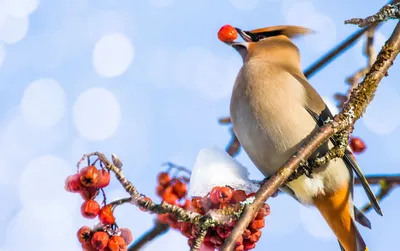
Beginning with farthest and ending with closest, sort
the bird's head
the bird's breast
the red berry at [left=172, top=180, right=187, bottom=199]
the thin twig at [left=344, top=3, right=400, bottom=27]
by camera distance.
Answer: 1. the bird's head
2. the bird's breast
3. the red berry at [left=172, top=180, right=187, bottom=199]
4. the thin twig at [left=344, top=3, right=400, bottom=27]

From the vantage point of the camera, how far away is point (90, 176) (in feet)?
5.96

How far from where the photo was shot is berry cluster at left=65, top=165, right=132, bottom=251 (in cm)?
183

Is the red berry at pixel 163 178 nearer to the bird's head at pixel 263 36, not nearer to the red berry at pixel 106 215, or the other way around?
the red berry at pixel 106 215

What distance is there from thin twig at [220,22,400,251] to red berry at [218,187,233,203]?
0.44 feet

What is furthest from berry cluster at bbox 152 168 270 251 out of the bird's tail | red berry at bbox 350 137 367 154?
red berry at bbox 350 137 367 154

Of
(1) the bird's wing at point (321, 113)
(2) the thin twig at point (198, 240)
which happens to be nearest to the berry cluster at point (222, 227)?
(2) the thin twig at point (198, 240)

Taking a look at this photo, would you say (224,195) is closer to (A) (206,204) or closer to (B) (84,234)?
(A) (206,204)

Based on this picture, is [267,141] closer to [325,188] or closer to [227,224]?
[325,188]

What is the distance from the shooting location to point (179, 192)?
2.17 meters

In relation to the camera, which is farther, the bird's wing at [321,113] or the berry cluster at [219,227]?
the bird's wing at [321,113]

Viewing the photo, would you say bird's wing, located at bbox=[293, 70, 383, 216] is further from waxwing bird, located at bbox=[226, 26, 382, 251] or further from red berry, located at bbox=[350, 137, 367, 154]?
red berry, located at bbox=[350, 137, 367, 154]

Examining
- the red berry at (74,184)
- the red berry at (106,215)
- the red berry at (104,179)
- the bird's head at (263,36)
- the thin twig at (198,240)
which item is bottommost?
the thin twig at (198,240)

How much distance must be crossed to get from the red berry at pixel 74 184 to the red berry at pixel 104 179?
73mm

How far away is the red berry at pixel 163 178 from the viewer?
7.67 feet
